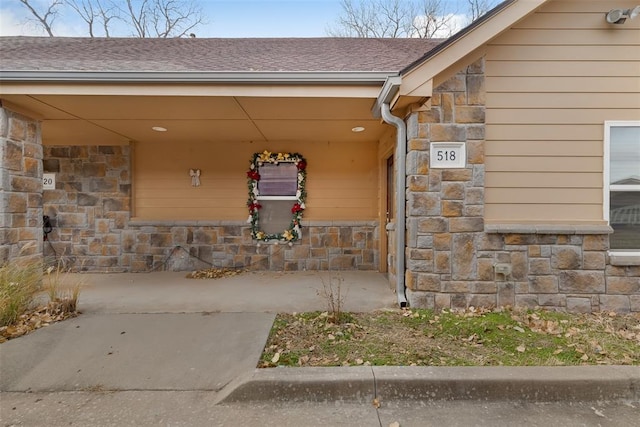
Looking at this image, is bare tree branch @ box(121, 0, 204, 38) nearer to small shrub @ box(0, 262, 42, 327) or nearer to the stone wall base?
small shrub @ box(0, 262, 42, 327)

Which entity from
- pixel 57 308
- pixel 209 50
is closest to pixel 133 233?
pixel 57 308

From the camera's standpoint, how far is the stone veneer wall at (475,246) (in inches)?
137

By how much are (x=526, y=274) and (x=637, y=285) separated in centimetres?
126

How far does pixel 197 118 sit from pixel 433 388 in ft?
14.4

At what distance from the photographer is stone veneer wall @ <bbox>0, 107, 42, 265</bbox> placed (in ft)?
12.4

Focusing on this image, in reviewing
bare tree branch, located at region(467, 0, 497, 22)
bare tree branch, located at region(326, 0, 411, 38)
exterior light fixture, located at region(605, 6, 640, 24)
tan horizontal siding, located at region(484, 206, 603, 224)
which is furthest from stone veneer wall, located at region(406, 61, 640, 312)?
bare tree branch, located at region(467, 0, 497, 22)

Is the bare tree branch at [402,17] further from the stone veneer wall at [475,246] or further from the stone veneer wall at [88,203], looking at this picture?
the stone veneer wall at [88,203]

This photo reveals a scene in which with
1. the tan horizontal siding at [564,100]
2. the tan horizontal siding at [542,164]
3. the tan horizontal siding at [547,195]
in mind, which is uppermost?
the tan horizontal siding at [564,100]

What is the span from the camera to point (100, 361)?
2.51 metres

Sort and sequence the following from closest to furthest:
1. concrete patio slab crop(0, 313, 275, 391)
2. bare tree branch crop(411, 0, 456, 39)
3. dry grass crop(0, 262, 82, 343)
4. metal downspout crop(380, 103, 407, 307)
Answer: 1. concrete patio slab crop(0, 313, 275, 391)
2. dry grass crop(0, 262, 82, 343)
3. metal downspout crop(380, 103, 407, 307)
4. bare tree branch crop(411, 0, 456, 39)

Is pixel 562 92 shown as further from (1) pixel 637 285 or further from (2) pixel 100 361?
(2) pixel 100 361

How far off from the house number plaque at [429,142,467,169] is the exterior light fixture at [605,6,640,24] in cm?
214

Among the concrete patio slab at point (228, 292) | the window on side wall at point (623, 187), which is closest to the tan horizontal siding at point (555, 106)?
the window on side wall at point (623, 187)

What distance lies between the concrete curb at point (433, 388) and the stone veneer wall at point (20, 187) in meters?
3.72
